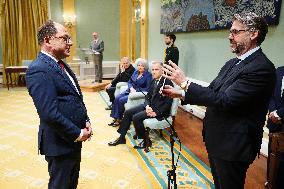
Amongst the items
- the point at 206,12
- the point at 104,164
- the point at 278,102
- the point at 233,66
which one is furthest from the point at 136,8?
the point at 233,66

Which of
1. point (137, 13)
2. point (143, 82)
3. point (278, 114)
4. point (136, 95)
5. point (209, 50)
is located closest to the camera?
point (278, 114)

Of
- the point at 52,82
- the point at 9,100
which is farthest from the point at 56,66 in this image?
the point at 9,100

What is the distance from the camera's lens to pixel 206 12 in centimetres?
498

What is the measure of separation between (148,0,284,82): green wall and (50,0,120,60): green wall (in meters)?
3.52

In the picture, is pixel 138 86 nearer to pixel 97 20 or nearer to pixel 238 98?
pixel 238 98

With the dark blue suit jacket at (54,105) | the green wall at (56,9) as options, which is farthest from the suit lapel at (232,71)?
the green wall at (56,9)

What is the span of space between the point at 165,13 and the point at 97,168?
4.85 meters

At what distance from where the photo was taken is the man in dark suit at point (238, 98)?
1.55 metres

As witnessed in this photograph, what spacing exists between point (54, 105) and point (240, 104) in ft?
3.83

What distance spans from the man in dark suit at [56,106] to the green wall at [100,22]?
866 cm

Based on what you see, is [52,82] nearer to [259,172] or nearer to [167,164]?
[167,164]

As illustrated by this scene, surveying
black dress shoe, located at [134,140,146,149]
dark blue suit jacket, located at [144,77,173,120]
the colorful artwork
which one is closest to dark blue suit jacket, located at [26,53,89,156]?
dark blue suit jacket, located at [144,77,173,120]

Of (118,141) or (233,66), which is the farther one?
(118,141)

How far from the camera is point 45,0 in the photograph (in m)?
9.41
